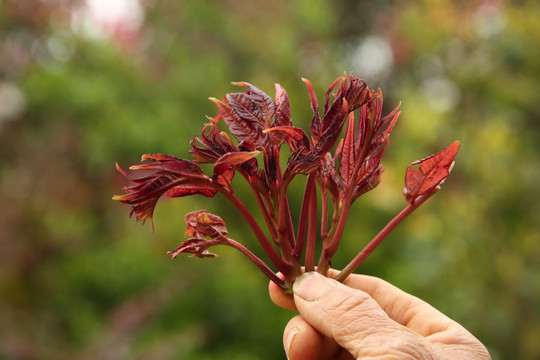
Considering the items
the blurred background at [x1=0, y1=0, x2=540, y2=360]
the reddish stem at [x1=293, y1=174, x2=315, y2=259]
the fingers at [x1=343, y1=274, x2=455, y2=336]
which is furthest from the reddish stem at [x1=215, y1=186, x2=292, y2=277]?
the blurred background at [x1=0, y1=0, x2=540, y2=360]

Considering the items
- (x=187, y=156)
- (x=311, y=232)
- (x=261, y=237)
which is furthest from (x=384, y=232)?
(x=187, y=156)

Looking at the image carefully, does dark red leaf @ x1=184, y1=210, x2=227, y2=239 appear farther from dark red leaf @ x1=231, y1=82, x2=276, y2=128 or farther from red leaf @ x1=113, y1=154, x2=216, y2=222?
dark red leaf @ x1=231, y1=82, x2=276, y2=128

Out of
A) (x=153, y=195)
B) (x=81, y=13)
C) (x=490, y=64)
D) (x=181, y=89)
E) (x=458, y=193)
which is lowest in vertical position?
(x=458, y=193)

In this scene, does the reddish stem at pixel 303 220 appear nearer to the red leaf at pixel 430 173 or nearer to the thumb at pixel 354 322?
the thumb at pixel 354 322

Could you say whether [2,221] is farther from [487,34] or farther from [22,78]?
[487,34]

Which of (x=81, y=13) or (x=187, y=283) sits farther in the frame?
(x=81, y=13)

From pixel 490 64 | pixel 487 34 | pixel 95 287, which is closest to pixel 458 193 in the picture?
pixel 490 64

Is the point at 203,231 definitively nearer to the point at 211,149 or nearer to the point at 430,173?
the point at 211,149
